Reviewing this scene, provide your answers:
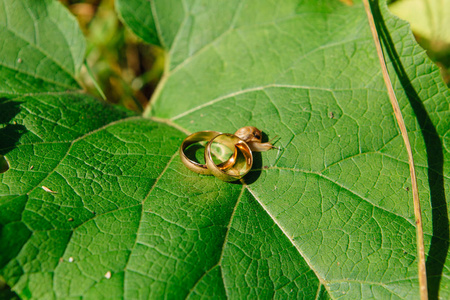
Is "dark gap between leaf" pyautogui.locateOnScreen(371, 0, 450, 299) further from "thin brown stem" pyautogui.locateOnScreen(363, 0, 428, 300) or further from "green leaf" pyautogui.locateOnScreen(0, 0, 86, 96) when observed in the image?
"green leaf" pyautogui.locateOnScreen(0, 0, 86, 96)

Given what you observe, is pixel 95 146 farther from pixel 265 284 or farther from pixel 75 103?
pixel 265 284

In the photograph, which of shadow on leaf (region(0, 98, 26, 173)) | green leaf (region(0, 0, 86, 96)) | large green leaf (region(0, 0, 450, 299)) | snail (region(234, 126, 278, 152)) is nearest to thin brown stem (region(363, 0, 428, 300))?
large green leaf (region(0, 0, 450, 299))

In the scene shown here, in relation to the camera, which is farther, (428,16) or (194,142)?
(428,16)

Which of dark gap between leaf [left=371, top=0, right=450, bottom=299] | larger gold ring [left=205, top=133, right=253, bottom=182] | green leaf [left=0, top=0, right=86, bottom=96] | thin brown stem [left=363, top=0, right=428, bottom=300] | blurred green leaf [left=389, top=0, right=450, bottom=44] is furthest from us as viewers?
blurred green leaf [left=389, top=0, right=450, bottom=44]

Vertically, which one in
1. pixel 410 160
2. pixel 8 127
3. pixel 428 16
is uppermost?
pixel 428 16

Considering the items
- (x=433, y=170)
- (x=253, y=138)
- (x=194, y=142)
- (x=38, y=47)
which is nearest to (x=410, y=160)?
(x=433, y=170)

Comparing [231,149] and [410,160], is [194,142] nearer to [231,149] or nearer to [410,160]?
[231,149]

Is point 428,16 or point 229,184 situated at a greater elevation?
point 428,16
